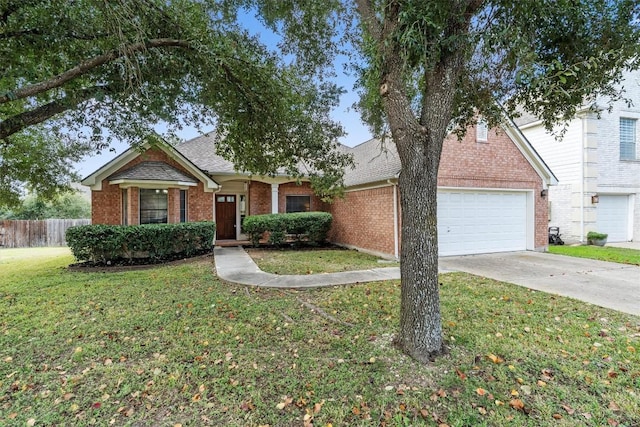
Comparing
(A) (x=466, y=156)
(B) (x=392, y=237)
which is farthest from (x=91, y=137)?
(A) (x=466, y=156)

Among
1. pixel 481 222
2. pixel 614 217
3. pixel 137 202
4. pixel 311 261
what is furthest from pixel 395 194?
pixel 614 217

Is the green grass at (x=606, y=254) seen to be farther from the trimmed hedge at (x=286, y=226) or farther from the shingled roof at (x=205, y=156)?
the shingled roof at (x=205, y=156)

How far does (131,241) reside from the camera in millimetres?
9867

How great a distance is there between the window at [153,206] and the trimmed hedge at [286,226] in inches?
129

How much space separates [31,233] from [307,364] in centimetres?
2311

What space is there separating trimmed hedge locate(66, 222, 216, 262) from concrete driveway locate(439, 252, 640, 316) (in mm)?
8583

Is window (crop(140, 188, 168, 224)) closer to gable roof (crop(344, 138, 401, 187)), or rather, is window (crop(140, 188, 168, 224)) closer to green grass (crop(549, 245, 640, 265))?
gable roof (crop(344, 138, 401, 187))

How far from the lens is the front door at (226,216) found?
1491 cm

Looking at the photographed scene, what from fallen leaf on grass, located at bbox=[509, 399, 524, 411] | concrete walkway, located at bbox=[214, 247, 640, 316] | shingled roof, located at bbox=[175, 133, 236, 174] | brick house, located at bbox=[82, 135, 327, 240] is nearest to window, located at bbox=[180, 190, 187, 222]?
brick house, located at bbox=[82, 135, 327, 240]

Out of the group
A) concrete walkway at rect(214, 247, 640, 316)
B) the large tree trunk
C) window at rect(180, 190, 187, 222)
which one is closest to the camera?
the large tree trunk

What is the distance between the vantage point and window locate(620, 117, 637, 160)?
1429 centimetres

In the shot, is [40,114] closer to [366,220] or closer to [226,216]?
[366,220]

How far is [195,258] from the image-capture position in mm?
10859

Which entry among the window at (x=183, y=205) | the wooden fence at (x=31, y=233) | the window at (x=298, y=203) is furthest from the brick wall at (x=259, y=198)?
the wooden fence at (x=31, y=233)
